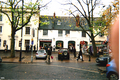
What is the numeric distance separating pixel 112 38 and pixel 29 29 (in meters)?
34.0

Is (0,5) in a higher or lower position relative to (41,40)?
higher

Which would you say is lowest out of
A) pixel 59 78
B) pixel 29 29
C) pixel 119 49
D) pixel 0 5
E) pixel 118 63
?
pixel 59 78

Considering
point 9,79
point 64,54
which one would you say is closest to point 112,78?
point 9,79

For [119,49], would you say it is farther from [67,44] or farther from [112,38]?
[67,44]

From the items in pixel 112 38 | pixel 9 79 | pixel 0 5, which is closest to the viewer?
pixel 112 38

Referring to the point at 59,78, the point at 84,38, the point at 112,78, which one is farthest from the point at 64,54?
the point at 84,38

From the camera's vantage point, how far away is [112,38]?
1.01m

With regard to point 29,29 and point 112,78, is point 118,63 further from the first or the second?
point 29,29

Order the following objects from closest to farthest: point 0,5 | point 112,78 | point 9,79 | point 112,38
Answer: point 112,38
point 112,78
point 9,79
point 0,5

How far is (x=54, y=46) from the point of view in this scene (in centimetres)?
3303

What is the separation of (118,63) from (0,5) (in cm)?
2008

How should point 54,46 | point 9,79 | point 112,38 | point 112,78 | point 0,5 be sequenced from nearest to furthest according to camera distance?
point 112,38, point 112,78, point 9,79, point 0,5, point 54,46

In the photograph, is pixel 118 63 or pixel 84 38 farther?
pixel 84 38

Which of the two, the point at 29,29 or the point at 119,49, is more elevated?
the point at 29,29
